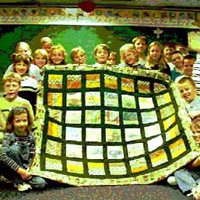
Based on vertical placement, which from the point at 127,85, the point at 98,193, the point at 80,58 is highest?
the point at 80,58

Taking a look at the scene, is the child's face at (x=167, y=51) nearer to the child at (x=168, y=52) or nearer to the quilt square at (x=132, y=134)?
the child at (x=168, y=52)

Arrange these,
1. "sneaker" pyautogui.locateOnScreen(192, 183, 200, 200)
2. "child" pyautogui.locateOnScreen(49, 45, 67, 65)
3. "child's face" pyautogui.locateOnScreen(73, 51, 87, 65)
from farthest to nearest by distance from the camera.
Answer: "child's face" pyautogui.locateOnScreen(73, 51, 87, 65) → "child" pyautogui.locateOnScreen(49, 45, 67, 65) → "sneaker" pyautogui.locateOnScreen(192, 183, 200, 200)

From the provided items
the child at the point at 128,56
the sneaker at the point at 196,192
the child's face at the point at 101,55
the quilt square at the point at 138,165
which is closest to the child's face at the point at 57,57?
the child's face at the point at 101,55

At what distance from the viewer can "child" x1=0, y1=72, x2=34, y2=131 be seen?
10.6ft

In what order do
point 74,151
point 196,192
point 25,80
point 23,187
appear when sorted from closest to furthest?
1. point 196,192
2. point 23,187
3. point 74,151
4. point 25,80

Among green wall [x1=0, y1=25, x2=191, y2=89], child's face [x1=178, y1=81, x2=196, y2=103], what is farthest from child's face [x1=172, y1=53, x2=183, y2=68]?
child's face [x1=178, y1=81, x2=196, y2=103]

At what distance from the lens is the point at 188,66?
405 centimetres

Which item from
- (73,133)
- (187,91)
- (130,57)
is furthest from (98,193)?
(130,57)

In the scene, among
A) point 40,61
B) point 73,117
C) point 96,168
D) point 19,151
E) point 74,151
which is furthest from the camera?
point 40,61

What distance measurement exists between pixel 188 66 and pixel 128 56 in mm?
641

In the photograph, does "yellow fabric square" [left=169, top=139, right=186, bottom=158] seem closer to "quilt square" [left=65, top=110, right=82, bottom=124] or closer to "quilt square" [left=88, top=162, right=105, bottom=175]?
"quilt square" [left=88, top=162, right=105, bottom=175]

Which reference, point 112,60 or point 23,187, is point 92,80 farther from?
point 23,187

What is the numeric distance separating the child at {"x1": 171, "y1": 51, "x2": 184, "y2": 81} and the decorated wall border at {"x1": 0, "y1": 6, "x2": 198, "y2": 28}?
328mm

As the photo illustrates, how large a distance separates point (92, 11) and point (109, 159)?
183 cm
